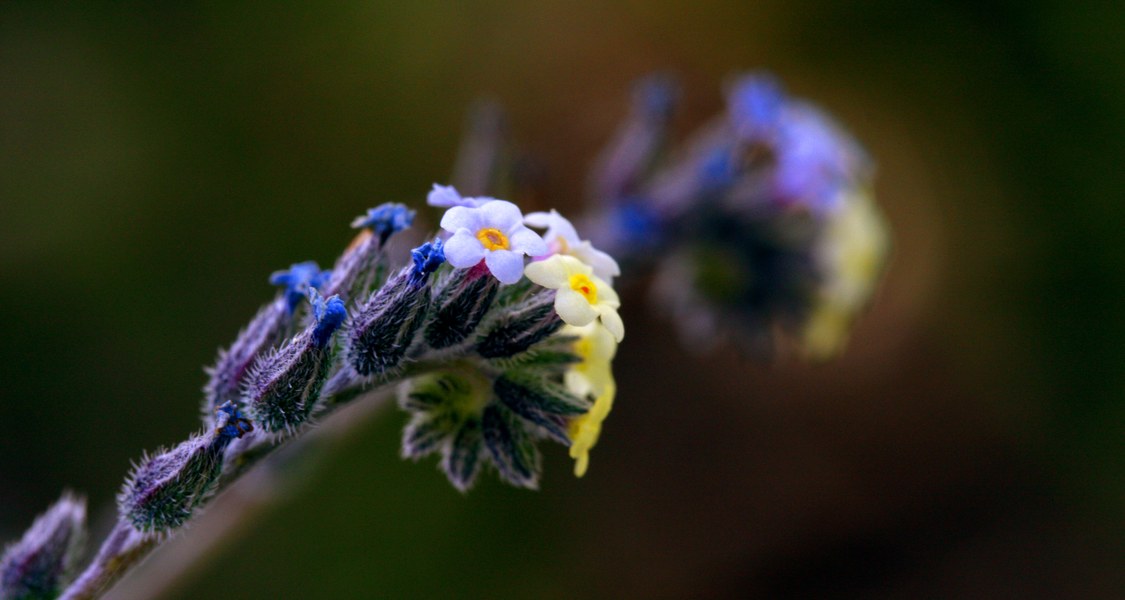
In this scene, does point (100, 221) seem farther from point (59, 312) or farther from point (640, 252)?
point (640, 252)

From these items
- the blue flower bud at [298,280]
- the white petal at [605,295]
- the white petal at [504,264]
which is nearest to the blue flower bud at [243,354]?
the blue flower bud at [298,280]

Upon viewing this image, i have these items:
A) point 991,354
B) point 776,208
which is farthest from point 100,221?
point 991,354

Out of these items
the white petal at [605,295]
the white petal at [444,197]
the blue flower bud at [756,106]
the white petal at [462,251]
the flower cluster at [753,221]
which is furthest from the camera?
the flower cluster at [753,221]

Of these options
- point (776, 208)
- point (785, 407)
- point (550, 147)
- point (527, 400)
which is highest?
point (550, 147)

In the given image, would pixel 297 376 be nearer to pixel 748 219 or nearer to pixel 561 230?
pixel 561 230

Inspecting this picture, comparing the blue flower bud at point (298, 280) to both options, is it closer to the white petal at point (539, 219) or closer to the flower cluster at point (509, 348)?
the flower cluster at point (509, 348)

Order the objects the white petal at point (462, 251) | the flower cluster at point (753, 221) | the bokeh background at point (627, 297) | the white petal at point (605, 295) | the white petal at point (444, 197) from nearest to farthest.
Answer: the white petal at point (462, 251) → the white petal at point (605, 295) → the white petal at point (444, 197) → the flower cluster at point (753, 221) → the bokeh background at point (627, 297)
